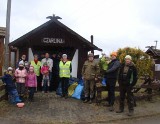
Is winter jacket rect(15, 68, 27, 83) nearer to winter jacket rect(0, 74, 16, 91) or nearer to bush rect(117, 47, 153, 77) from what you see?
winter jacket rect(0, 74, 16, 91)

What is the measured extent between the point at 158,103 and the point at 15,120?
6722 mm

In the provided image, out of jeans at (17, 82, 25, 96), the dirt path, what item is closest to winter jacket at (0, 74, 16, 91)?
jeans at (17, 82, 25, 96)

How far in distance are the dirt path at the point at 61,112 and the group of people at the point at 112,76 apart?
43cm

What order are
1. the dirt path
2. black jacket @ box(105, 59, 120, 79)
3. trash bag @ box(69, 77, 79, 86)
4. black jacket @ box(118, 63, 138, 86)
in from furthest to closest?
trash bag @ box(69, 77, 79, 86) < black jacket @ box(105, 59, 120, 79) < black jacket @ box(118, 63, 138, 86) < the dirt path

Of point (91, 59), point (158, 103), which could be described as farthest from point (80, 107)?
point (158, 103)

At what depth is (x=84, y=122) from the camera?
35.2 feet

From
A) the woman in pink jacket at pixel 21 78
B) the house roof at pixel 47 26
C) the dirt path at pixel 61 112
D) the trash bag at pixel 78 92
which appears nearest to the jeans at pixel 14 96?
the dirt path at pixel 61 112

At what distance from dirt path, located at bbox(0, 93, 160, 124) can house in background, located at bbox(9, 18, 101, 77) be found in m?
3.25

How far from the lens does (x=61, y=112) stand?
1197 centimetres

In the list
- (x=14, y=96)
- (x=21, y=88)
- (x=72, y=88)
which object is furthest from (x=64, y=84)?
(x=14, y=96)

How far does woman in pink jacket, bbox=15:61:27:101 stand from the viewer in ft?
44.5

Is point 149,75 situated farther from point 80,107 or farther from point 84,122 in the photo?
point 84,122

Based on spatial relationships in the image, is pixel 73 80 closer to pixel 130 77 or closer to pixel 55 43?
pixel 55 43

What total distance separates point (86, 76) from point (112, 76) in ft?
4.26
